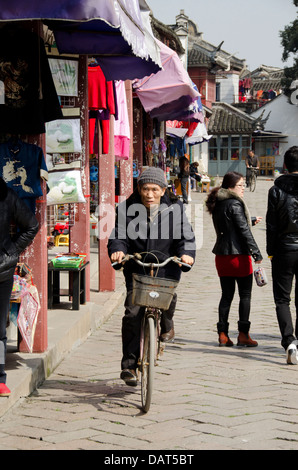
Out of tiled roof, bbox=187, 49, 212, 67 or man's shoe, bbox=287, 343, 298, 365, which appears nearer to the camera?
man's shoe, bbox=287, 343, 298, 365

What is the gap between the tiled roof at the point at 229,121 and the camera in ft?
176

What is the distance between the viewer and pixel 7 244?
18.7 ft

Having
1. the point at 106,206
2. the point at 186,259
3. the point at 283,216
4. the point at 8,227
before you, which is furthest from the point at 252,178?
the point at 8,227

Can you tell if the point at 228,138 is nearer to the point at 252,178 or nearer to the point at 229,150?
the point at 229,150

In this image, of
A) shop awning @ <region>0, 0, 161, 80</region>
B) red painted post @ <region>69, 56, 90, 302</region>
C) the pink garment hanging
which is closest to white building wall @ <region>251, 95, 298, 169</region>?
the pink garment hanging

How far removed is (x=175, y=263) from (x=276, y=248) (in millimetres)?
1665

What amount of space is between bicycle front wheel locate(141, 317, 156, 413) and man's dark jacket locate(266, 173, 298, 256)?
2057 millimetres

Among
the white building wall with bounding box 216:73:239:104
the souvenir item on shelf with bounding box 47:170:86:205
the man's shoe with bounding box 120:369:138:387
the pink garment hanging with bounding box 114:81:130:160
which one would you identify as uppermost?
the white building wall with bounding box 216:73:239:104

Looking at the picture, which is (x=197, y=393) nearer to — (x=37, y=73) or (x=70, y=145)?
(x=37, y=73)

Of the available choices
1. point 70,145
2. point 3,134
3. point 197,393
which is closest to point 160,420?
point 197,393

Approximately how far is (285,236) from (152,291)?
2235mm

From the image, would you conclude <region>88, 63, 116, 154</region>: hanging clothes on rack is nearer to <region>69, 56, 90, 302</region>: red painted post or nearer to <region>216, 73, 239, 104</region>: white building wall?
<region>69, 56, 90, 302</region>: red painted post

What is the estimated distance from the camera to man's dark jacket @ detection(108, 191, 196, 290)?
6066 mm

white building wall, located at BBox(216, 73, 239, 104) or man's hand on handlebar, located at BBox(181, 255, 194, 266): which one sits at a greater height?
white building wall, located at BBox(216, 73, 239, 104)
